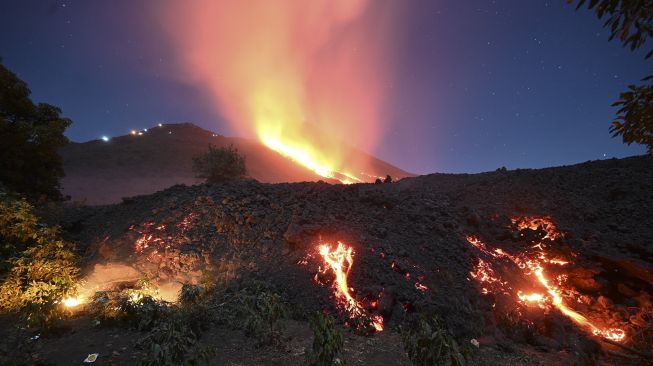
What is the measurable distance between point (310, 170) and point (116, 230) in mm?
56289

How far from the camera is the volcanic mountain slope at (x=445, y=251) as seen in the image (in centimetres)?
864

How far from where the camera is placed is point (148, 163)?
177 ft

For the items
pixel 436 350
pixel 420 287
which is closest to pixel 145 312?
pixel 436 350

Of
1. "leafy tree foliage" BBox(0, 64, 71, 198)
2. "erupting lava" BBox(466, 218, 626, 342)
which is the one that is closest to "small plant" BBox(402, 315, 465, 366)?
"erupting lava" BBox(466, 218, 626, 342)

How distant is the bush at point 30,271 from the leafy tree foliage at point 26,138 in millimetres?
7396

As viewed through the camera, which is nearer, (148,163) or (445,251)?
(445,251)

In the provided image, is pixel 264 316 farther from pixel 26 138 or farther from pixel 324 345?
pixel 26 138

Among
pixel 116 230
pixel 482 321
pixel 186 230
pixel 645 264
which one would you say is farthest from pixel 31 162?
pixel 645 264

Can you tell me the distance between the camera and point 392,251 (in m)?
11.1

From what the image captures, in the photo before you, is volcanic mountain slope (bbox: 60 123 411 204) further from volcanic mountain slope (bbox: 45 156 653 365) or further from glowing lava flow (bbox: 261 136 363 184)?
volcanic mountain slope (bbox: 45 156 653 365)

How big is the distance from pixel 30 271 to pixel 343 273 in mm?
8875

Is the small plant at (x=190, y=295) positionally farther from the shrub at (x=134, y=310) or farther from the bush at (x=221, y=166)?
the bush at (x=221, y=166)

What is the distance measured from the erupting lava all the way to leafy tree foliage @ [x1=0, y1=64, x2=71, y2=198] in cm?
2103

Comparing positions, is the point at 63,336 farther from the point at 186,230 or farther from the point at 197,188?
the point at 197,188
